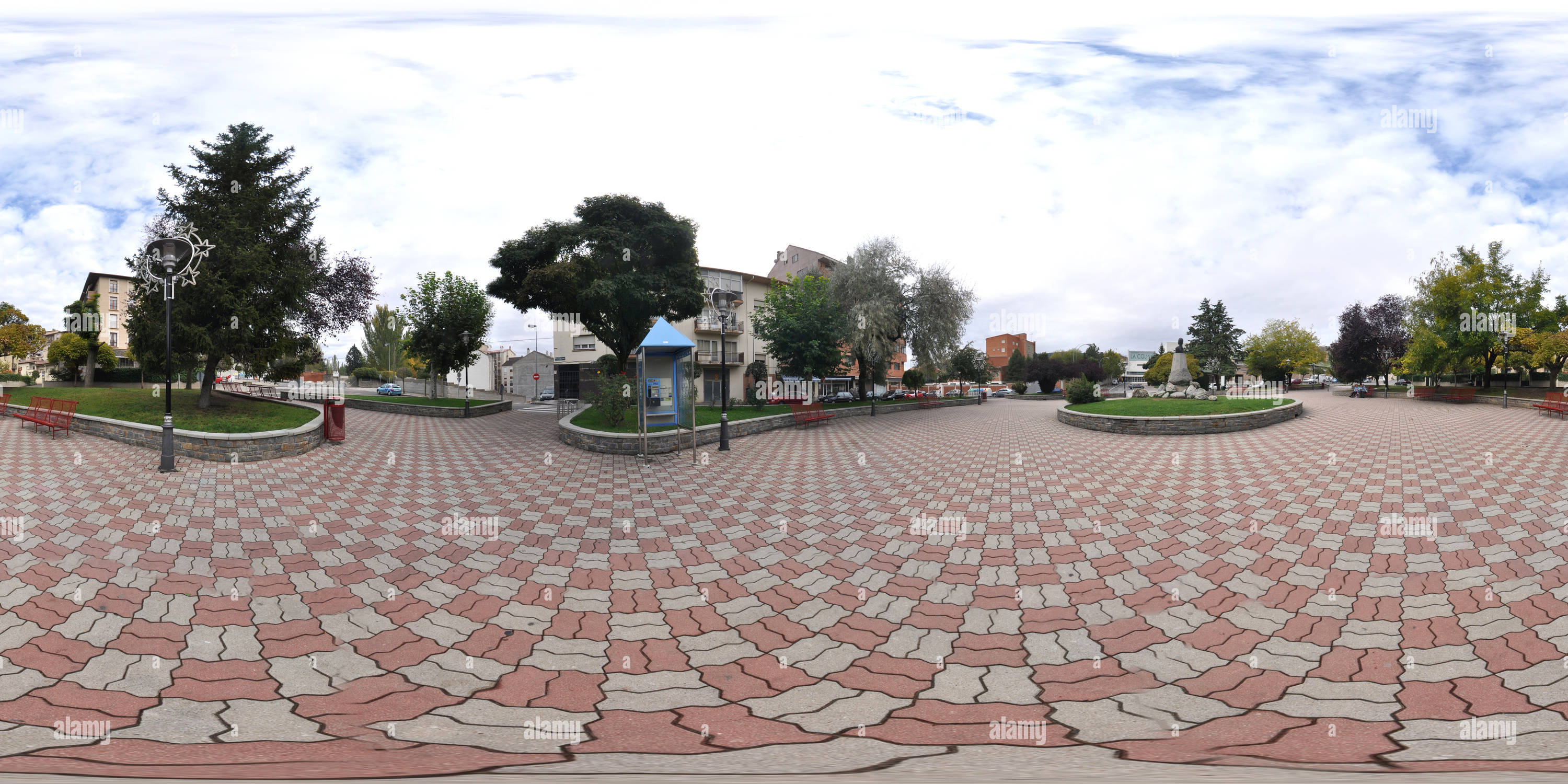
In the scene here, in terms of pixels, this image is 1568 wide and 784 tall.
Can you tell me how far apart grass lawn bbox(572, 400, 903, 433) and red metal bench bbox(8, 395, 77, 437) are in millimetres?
10204

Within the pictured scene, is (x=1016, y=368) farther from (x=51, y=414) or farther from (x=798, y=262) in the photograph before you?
(x=51, y=414)

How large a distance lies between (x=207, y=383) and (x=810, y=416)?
16.5 meters

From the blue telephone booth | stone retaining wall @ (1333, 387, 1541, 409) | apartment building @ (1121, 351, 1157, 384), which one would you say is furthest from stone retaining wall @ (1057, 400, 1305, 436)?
apartment building @ (1121, 351, 1157, 384)

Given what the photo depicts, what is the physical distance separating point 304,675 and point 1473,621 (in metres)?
8.69

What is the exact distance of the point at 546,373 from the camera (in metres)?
54.2

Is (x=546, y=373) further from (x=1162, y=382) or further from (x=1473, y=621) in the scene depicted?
(x=1473, y=621)

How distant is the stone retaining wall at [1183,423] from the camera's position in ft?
51.0

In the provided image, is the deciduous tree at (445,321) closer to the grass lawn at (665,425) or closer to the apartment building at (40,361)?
the grass lawn at (665,425)

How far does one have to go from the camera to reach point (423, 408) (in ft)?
86.4

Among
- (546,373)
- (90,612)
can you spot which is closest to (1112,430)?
(90,612)

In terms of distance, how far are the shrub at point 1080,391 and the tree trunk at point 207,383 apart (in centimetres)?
2789

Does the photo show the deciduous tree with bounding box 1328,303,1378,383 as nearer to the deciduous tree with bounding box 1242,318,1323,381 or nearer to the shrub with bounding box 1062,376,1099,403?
the deciduous tree with bounding box 1242,318,1323,381

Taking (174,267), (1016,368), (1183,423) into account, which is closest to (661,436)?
(174,267)

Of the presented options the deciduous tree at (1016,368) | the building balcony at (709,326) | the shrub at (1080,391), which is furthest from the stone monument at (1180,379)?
the deciduous tree at (1016,368)
